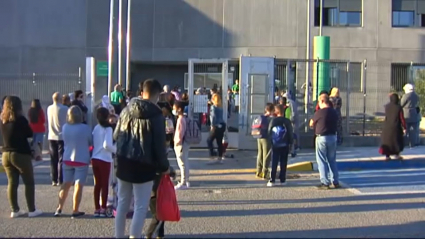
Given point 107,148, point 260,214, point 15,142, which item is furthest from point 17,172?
point 260,214

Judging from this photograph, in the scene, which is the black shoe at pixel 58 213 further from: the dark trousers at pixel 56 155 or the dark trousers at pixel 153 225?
the dark trousers at pixel 56 155

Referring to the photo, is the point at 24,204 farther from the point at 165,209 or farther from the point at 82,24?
the point at 82,24

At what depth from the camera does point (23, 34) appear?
117ft

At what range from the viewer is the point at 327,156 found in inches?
447

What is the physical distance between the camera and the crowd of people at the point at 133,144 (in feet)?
21.4

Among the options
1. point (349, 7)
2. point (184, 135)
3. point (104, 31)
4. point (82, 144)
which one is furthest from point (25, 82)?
point (349, 7)

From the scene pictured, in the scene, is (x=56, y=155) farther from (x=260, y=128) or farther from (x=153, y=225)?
(x=153, y=225)

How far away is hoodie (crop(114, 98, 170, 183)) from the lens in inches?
254

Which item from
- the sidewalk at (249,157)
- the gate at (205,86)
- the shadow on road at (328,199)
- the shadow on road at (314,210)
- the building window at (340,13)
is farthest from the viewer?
the building window at (340,13)

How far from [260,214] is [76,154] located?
2955mm

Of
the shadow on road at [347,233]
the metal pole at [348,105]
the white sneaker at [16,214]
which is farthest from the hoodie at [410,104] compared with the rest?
the white sneaker at [16,214]

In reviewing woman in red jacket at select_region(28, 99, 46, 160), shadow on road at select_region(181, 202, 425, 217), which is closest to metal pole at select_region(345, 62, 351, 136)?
shadow on road at select_region(181, 202, 425, 217)

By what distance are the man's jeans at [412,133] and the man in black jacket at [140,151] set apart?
1149 centimetres

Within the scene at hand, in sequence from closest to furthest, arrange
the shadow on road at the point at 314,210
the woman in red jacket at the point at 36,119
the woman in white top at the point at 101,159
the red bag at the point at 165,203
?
1. the red bag at the point at 165,203
2. the woman in white top at the point at 101,159
3. the shadow on road at the point at 314,210
4. the woman in red jacket at the point at 36,119
